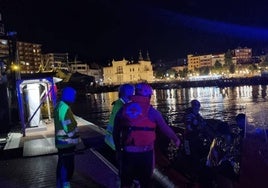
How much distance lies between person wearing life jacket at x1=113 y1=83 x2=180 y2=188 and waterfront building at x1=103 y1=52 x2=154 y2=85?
16878 centimetres

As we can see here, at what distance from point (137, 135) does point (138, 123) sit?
157 mm

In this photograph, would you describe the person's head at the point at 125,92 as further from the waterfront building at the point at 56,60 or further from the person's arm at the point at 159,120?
the waterfront building at the point at 56,60

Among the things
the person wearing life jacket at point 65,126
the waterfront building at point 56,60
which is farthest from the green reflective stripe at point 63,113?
the waterfront building at point 56,60

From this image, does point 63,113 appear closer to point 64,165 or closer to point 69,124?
point 69,124

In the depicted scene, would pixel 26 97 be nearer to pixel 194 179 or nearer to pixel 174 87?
pixel 194 179

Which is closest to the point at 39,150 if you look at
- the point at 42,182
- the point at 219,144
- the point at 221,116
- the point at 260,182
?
the point at 42,182

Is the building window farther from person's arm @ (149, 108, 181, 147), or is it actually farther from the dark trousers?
person's arm @ (149, 108, 181, 147)

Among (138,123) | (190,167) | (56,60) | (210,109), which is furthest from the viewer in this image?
(56,60)

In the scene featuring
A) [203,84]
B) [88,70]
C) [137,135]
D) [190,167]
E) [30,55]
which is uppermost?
[30,55]

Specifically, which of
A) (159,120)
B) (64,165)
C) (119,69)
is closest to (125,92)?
(64,165)

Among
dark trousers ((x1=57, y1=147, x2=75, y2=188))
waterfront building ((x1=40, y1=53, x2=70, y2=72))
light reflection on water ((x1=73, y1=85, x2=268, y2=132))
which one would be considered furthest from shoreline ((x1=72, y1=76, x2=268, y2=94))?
dark trousers ((x1=57, y1=147, x2=75, y2=188))

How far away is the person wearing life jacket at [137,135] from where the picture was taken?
191 inches

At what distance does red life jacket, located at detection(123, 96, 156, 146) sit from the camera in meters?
4.85

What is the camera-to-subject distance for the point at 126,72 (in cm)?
17775
